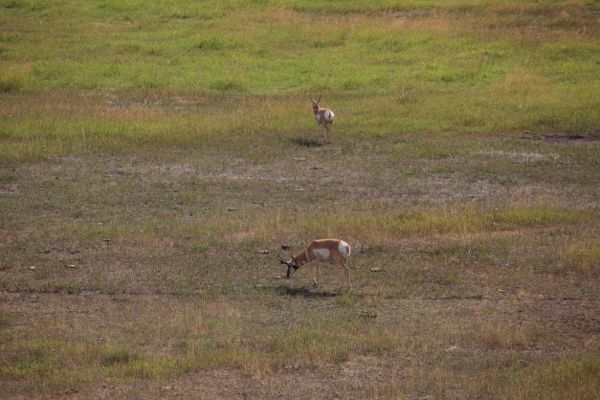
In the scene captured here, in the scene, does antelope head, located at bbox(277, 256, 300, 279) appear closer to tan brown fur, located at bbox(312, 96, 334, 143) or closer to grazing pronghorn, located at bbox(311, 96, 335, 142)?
grazing pronghorn, located at bbox(311, 96, 335, 142)

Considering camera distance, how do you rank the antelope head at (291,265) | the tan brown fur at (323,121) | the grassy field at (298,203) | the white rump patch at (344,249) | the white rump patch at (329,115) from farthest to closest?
the tan brown fur at (323,121), the white rump patch at (329,115), the antelope head at (291,265), the white rump patch at (344,249), the grassy field at (298,203)

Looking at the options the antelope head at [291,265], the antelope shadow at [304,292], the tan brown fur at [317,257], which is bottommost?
the antelope shadow at [304,292]

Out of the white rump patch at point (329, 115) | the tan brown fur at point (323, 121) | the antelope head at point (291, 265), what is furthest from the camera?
the tan brown fur at point (323, 121)

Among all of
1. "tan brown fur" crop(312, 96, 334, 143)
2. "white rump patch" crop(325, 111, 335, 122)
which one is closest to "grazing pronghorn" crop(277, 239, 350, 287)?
"white rump patch" crop(325, 111, 335, 122)

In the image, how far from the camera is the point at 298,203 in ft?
69.9

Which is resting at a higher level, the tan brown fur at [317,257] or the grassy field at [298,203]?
the tan brown fur at [317,257]

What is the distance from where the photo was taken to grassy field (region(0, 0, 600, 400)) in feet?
44.9

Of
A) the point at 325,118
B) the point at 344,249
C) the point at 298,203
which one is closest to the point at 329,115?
the point at 325,118

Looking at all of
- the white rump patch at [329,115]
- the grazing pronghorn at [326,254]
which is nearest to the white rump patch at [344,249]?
the grazing pronghorn at [326,254]

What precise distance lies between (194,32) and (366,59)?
6493 mm

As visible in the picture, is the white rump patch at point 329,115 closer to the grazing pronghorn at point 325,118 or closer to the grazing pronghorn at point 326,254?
the grazing pronghorn at point 325,118

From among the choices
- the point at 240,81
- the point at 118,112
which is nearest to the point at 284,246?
the point at 118,112

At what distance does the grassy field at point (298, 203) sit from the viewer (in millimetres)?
13672

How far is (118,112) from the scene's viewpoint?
→ 28891mm
